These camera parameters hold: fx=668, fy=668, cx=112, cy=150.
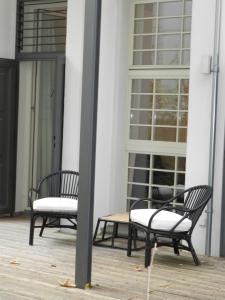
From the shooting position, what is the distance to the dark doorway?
942 cm

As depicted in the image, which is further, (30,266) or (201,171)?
(201,171)

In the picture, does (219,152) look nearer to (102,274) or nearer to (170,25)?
(170,25)

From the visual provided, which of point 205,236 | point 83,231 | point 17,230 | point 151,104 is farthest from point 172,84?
point 83,231

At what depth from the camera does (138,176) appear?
8.58 m

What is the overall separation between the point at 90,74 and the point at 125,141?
3.10 m

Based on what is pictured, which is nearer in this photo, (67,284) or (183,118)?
(67,284)

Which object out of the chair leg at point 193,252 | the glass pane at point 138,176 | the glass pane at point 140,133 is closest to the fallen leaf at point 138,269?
the chair leg at point 193,252

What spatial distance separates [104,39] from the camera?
8305 millimetres

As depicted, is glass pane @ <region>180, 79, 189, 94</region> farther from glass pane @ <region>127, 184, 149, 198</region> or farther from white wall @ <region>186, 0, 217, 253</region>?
glass pane @ <region>127, 184, 149, 198</region>

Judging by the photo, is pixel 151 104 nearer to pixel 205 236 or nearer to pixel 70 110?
pixel 70 110

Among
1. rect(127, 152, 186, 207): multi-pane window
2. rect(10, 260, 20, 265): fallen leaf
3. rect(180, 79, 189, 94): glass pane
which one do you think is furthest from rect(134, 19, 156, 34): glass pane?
rect(10, 260, 20, 265): fallen leaf

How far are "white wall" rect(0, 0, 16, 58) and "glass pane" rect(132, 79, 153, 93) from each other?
6.79ft

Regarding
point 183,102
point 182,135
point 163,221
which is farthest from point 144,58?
point 163,221

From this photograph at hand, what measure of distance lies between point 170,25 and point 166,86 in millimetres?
753
